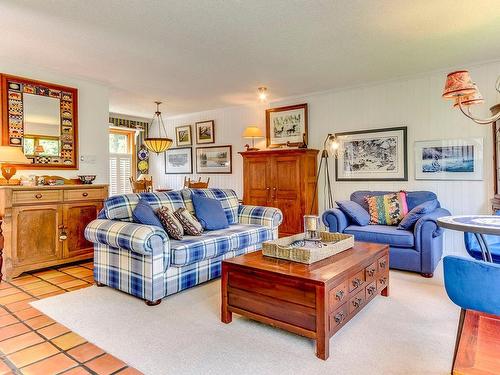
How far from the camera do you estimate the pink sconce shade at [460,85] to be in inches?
80.6

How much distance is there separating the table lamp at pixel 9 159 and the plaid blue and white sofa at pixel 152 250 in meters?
1.29

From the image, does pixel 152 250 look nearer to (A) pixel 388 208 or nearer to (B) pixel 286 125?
(A) pixel 388 208

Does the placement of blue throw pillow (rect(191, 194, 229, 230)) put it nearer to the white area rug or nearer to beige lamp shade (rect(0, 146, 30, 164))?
the white area rug

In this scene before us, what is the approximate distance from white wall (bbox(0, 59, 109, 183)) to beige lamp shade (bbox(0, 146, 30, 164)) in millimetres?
666

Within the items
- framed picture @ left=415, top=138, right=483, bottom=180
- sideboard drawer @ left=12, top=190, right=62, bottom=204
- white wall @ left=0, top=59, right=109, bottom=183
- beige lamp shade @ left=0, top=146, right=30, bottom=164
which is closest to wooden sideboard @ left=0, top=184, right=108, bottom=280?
sideboard drawer @ left=12, top=190, right=62, bottom=204

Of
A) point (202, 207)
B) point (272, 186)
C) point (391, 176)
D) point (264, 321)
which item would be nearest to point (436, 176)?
point (391, 176)

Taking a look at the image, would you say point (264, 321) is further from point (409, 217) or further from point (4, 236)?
point (4, 236)

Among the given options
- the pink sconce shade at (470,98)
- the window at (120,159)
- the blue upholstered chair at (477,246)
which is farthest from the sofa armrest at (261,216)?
the window at (120,159)

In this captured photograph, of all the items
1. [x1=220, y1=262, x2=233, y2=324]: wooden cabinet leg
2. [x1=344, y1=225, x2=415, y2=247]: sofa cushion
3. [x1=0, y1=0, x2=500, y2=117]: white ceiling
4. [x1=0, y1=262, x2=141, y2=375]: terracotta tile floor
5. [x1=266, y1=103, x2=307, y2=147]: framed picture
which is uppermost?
[x1=0, y1=0, x2=500, y2=117]: white ceiling

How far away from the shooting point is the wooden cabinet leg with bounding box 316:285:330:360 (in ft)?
6.19

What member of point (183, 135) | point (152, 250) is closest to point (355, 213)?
point (152, 250)

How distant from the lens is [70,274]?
3.66 meters

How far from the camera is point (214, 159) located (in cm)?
693

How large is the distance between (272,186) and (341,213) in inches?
61.1
